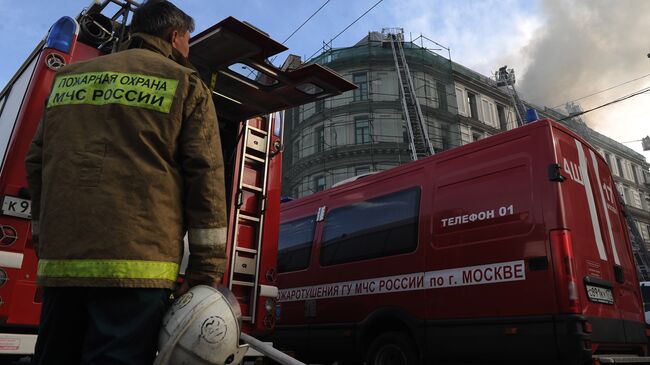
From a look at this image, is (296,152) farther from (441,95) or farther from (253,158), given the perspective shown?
(253,158)

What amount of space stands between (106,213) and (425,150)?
25568 millimetres

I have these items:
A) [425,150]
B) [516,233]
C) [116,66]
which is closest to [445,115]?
[425,150]

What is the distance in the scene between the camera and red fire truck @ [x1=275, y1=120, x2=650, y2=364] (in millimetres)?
3986

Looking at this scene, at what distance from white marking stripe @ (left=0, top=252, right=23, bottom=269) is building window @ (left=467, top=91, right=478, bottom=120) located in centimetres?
3526

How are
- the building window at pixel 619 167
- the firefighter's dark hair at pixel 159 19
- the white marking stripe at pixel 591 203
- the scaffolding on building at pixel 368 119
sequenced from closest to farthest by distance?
the firefighter's dark hair at pixel 159 19 → the white marking stripe at pixel 591 203 → the scaffolding on building at pixel 368 119 → the building window at pixel 619 167

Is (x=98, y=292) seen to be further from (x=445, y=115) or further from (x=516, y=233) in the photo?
(x=445, y=115)

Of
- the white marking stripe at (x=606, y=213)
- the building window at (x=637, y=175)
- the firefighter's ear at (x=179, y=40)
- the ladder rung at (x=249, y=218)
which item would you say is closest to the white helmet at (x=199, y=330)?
the firefighter's ear at (x=179, y=40)

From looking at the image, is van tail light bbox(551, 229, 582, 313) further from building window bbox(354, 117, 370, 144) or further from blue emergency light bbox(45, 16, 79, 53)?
building window bbox(354, 117, 370, 144)

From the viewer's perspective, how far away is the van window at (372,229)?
5.36 metres

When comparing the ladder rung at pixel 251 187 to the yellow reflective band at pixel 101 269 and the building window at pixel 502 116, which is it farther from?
the building window at pixel 502 116

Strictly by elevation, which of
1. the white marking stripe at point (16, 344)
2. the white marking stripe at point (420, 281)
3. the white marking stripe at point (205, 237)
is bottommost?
the white marking stripe at point (16, 344)

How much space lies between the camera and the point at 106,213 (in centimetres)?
169

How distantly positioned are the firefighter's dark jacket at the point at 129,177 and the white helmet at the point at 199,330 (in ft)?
0.28

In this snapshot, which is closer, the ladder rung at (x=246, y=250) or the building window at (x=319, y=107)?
the ladder rung at (x=246, y=250)
